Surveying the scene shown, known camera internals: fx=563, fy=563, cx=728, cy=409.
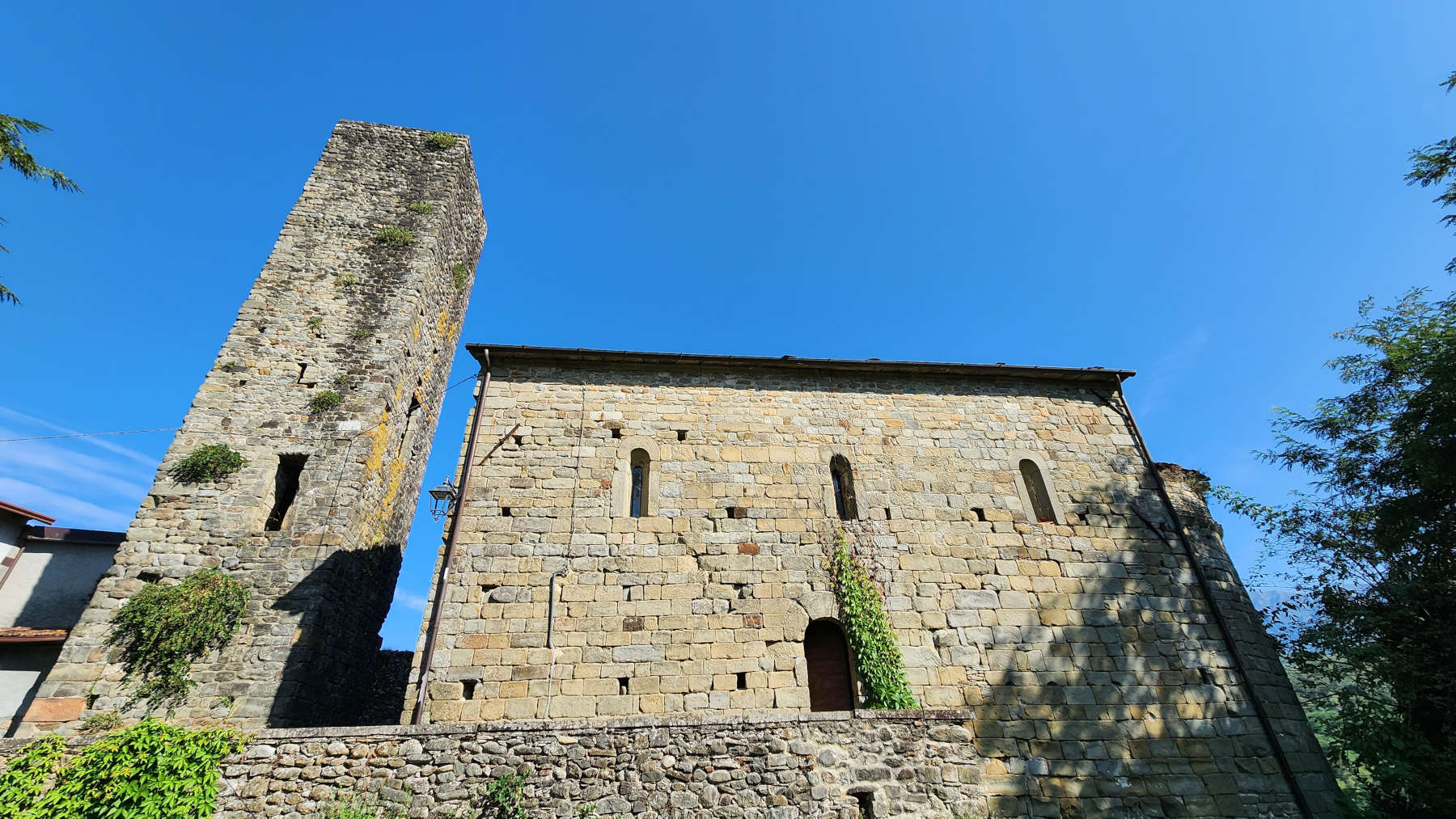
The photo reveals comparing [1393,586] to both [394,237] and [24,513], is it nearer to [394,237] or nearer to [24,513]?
[394,237]

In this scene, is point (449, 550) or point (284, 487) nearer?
point (449, 550)

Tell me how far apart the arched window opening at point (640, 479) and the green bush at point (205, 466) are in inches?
254

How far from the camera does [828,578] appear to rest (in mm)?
8867

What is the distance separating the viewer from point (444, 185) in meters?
13.3

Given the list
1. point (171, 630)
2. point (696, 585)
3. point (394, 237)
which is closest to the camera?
point (171, 630)

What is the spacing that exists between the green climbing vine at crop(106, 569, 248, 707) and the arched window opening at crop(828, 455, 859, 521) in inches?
363

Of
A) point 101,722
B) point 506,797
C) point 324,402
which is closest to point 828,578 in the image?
point 506,797

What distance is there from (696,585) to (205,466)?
8223 millimetres

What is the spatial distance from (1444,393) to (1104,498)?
18.2 feet

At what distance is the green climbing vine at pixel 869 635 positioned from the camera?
26.1 feet

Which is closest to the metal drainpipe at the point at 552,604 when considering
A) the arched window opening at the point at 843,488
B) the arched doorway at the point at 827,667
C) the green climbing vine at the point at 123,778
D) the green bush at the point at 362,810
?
the green bush at the point at 362,810

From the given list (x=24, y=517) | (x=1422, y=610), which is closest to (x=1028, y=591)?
(x=1422, y=610)

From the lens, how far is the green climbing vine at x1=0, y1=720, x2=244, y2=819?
19.2 feet

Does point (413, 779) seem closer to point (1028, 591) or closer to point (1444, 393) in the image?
point (1028, 591)
